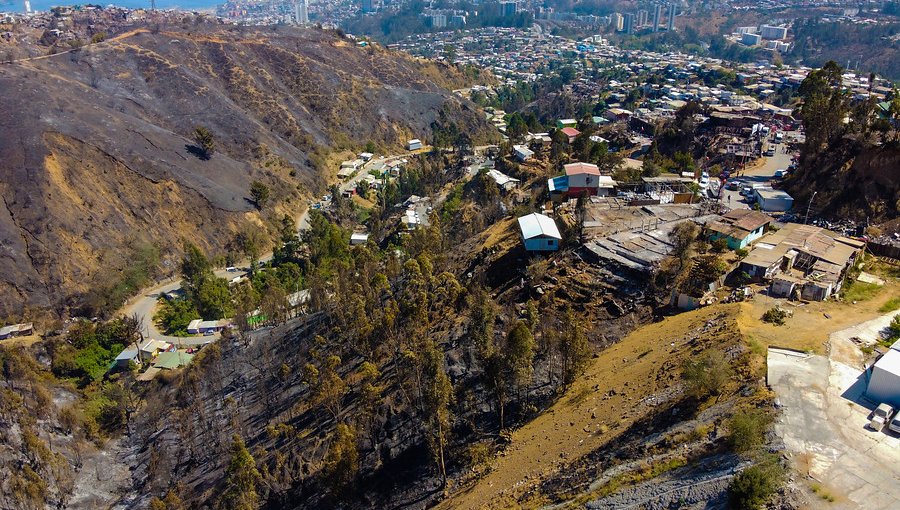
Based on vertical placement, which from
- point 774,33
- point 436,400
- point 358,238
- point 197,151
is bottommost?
point 358,238

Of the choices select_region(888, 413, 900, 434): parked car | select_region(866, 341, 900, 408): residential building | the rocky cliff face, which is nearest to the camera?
select_region(888, 413, 900, 434): parked car

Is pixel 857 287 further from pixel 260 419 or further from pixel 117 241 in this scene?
pixel 117 241

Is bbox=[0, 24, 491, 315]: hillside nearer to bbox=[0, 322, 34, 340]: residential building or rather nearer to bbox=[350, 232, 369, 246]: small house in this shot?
bbox=[0, 322, 34, 340]: residential building

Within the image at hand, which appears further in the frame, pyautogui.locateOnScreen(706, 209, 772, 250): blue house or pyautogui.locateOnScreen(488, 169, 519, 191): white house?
pyautogui.locateOnScreen(488, 169, 519, 191): white house

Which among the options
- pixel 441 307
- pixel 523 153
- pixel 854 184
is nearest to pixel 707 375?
pixel 441 307

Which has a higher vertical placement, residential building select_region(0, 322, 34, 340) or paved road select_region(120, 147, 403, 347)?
residential building select_region(0, 322, 34, 340)

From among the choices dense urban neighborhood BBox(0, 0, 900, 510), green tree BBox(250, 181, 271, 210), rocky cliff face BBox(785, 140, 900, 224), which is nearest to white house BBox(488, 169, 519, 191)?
dense urban neighborhood BBox(0, 0, 900, 510)

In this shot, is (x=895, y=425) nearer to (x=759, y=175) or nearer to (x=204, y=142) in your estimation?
(x=759, y=175)
